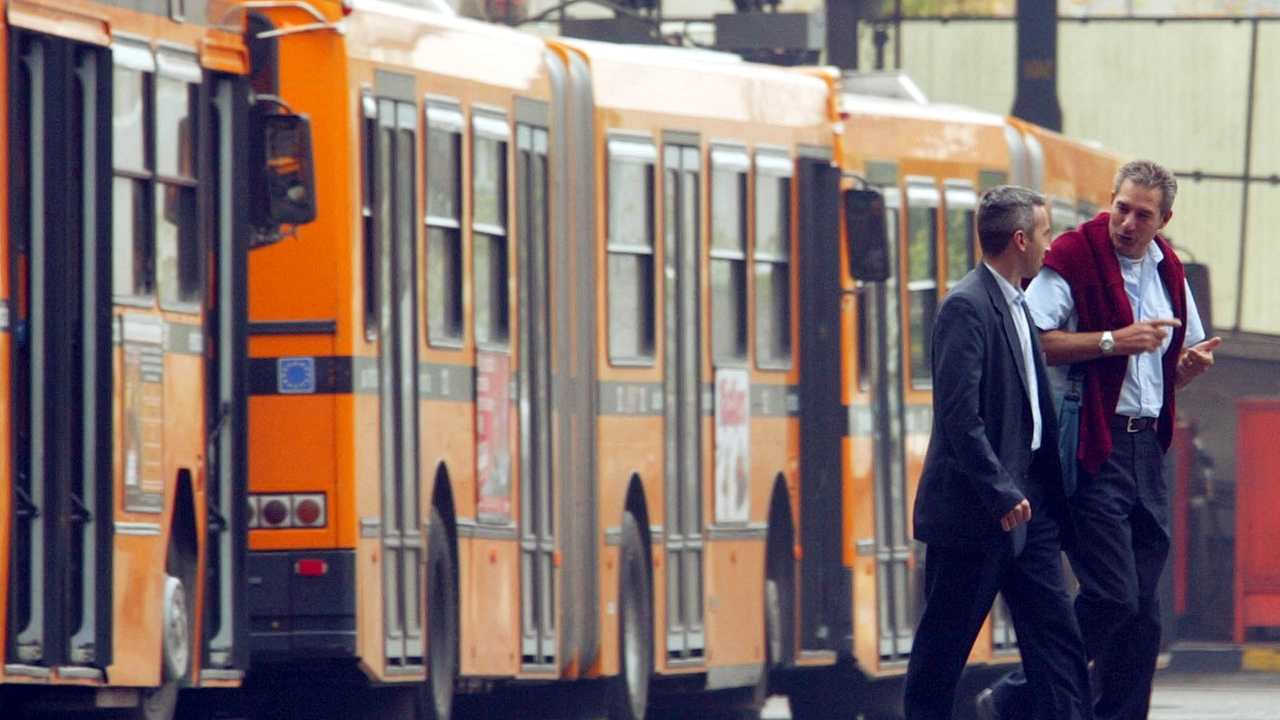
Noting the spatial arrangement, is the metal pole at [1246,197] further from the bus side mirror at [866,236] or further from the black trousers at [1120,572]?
the black trousers at [1120,572]

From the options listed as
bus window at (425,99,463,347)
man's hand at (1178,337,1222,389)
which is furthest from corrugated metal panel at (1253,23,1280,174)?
man's hand at (1178,337,1222,389)

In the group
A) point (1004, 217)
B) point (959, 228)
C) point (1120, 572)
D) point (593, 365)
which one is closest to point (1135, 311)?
point (1004, 217)

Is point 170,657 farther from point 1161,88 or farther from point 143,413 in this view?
point 1161,88

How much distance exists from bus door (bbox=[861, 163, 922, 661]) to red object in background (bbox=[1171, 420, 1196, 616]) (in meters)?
6.08

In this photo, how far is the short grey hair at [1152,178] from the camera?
999 cm

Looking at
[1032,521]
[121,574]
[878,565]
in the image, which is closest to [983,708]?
[1032,521]

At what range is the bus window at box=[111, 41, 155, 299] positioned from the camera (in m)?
10.6

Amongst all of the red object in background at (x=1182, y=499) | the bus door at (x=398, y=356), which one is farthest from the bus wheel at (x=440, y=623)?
the red object in background at (x=1182, y=499)

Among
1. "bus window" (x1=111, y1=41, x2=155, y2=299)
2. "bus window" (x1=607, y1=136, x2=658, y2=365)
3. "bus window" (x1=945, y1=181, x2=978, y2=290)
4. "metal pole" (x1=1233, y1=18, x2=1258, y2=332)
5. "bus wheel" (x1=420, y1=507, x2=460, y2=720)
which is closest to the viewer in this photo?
"bus window" (x1=111, y1=41, x2=155, y2=299)

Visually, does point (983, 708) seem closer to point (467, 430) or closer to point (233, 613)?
point (233, 613)

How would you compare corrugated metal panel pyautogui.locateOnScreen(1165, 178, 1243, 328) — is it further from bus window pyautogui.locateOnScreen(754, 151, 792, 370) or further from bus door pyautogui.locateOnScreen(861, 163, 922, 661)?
bus window pyautogui.locateOnScreen(754, 151, 792, 370)

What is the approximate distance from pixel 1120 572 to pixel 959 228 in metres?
8.91

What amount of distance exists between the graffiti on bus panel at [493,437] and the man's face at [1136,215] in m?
4.17

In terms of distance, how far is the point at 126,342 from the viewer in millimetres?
10664
